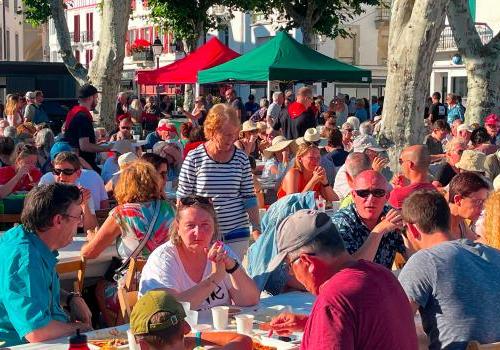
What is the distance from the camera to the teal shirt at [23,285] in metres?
4.34

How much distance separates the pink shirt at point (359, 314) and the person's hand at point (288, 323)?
3.28ft

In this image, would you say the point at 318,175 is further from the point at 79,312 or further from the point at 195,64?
the point at 195,64

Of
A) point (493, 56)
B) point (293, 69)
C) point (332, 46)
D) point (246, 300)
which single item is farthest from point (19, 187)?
point (332, 46)

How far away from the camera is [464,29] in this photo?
1795 cm

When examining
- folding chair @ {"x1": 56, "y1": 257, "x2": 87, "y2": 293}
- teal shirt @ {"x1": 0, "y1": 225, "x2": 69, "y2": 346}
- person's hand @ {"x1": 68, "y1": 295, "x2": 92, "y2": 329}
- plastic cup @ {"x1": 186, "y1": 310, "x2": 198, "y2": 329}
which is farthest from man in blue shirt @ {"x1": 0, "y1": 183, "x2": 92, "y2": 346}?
folding chair @ {"x1": 56, "y1": 257, "x2": 87, "y2": 293}

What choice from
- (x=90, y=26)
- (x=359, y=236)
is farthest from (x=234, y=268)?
(x=90, y=26)

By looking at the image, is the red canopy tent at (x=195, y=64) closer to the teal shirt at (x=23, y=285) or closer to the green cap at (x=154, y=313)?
the teal shirt at (x=23, y=285)

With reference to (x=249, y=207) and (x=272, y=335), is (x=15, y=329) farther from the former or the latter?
(x=249, y=207)

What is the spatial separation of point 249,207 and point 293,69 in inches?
438

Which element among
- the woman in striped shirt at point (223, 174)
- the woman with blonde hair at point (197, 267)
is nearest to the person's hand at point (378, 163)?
the woman in striped shirt at point (223, 174)

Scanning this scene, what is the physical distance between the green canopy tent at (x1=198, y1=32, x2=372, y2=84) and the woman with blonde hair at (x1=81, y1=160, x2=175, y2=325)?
38.7ft

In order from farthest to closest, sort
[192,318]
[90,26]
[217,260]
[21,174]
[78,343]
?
1. [90,26]
2. [21,174]
3. [217,260]
4. [192,318]
5. [78,343]

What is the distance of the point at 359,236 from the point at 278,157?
6512mm

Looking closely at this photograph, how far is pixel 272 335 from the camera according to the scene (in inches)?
174
